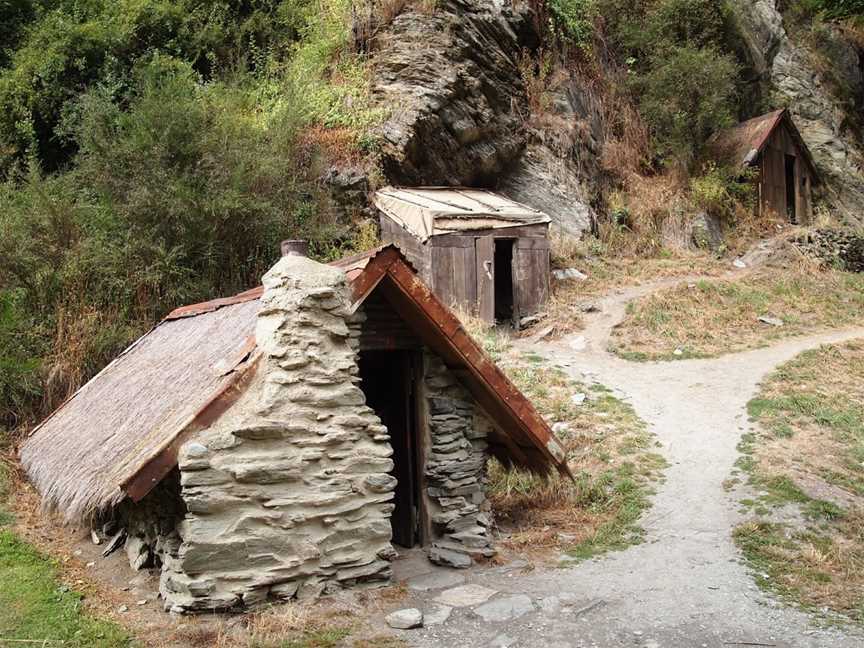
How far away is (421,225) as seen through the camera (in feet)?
51.9

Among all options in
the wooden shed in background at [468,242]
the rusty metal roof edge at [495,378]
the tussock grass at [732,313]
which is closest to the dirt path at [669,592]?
the rusty metal roof edge at [495,378]

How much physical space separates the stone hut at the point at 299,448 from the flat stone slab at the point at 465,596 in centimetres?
55

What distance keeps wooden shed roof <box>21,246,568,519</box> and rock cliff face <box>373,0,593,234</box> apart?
33.9ft

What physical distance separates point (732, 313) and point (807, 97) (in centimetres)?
1462

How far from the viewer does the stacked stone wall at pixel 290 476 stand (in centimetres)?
557

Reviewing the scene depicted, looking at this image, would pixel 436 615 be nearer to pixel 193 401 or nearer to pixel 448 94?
pixel 193 401

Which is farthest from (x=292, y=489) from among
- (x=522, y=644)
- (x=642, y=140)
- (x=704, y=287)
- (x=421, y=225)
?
(x=642, y=140)

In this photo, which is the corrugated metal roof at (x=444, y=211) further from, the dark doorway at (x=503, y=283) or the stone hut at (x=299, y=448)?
the stone hut at (x=299, y=448)

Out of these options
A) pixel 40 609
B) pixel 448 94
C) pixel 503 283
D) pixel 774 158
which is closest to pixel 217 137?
pixel 448 94

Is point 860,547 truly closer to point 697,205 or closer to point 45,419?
point 45,419

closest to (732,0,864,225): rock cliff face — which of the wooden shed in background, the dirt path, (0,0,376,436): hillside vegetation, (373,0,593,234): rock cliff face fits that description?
(373,0,593,234): rock cliff face

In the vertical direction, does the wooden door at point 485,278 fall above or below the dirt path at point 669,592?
above

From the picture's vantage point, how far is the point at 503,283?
19219 mm

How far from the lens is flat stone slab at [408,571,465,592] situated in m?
6.52
